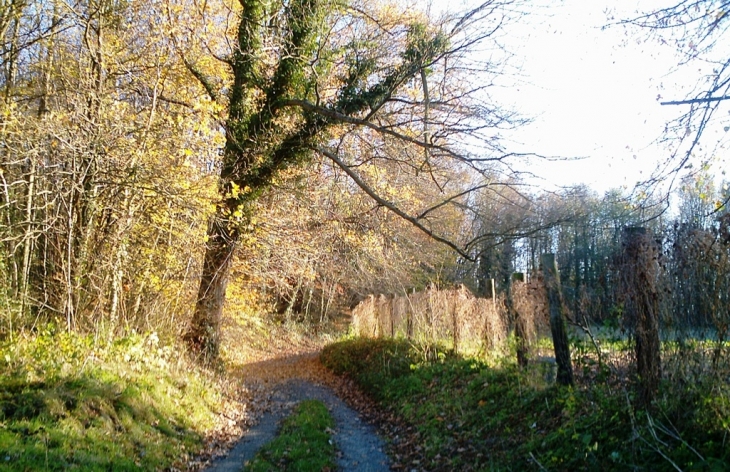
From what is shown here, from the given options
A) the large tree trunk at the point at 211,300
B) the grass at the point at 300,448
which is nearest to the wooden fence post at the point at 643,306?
the grass at the point at 300,448

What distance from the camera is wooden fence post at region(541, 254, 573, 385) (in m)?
7.29

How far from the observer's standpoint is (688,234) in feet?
16.0

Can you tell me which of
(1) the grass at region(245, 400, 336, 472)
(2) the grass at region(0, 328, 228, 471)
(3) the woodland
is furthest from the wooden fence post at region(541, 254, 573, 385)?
A: (2) the grass at region(0, 328, 228, 471)

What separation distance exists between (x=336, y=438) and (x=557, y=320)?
14.6 feet

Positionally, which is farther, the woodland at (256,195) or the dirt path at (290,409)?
the dirt path at (290,409)

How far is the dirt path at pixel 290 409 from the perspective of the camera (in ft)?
25.9

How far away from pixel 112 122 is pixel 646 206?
8455mm

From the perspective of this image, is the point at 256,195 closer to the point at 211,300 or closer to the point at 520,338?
the point at 211,300

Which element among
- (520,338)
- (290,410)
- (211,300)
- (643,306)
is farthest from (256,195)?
(643,306)

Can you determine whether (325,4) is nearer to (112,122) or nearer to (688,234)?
(112,122)

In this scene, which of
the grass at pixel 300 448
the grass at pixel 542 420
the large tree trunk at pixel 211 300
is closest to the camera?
the grass at pixel 542 420

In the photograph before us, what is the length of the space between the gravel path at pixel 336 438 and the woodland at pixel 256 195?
0.96m

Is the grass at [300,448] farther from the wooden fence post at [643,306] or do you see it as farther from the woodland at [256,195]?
the wooden fence post at [643,306]

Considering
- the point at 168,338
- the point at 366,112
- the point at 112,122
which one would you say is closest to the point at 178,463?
the point at 168,338
